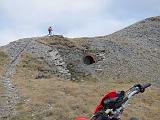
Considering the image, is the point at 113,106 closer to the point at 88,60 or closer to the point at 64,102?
the point at 64,102

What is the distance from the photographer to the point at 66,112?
2050cm

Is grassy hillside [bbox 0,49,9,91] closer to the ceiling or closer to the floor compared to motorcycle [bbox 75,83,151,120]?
closer to the ceiling

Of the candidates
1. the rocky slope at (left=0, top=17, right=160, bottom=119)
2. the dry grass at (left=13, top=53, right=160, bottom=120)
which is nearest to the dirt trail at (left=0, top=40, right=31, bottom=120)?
the rocky slope at (left=0, top=17, right=160, bottom=119)

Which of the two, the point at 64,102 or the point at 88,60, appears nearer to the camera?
the point at 64,102

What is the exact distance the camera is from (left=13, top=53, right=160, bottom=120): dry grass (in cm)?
2064

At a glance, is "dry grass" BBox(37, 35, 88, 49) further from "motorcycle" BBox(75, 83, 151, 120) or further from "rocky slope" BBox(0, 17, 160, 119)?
"motorcycle" BBox(75, 83, 151, 120)

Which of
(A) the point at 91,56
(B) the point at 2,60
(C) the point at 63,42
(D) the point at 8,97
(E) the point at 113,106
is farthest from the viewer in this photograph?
(C) the point at 63,42

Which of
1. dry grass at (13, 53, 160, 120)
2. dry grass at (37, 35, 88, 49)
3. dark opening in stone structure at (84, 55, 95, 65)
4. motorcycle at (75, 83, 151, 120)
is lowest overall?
dry grass at (13, 53, 160, 120)

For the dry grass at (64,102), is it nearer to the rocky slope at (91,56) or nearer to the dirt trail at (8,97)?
the dirt trail at (8,97)

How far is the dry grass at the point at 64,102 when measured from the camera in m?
20.6

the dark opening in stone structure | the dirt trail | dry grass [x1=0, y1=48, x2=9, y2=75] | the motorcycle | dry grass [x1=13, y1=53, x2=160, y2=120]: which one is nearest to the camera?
the motorcycle

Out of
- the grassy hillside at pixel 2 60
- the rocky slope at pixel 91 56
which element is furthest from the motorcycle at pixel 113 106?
the grassy hillside at pixel 2 60

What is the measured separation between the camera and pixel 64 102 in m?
22.3

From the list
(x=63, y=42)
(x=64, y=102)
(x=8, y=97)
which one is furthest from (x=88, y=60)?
(x=64, y=102)
